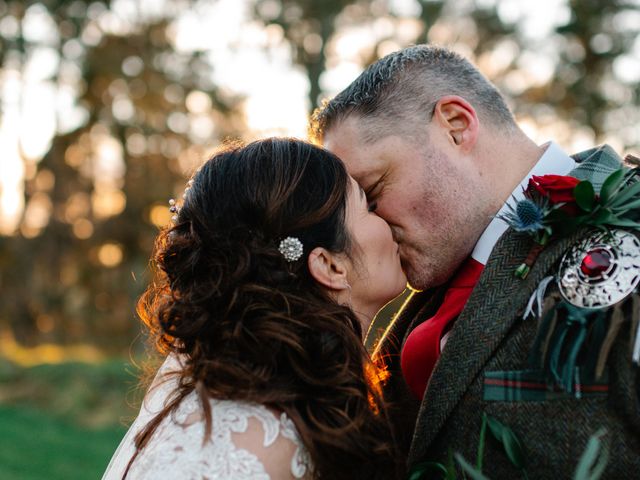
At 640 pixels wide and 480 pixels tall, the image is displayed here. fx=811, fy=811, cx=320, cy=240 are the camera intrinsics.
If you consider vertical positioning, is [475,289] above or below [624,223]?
below

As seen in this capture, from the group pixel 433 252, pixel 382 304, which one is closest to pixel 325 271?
pixel 382 304

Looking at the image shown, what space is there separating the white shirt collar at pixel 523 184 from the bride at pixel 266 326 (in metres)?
0.49

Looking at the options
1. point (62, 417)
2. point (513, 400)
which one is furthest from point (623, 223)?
point (62, 417)

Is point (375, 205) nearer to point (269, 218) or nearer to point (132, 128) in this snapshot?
point (269, 218)

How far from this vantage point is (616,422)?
8.57 ft

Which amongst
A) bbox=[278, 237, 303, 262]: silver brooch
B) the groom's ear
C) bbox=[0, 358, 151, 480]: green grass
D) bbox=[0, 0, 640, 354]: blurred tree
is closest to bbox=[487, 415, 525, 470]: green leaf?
bbox=[278, 237, 303, 262]: silver brooch

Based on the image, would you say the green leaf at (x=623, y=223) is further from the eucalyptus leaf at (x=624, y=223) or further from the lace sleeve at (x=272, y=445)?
the lace sleeve at (x=272, y=445)

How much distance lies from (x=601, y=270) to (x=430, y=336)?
92 centimetres

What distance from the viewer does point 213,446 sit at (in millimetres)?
2605

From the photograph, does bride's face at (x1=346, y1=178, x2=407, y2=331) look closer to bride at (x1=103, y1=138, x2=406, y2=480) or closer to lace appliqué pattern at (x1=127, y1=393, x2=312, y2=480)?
bride at (x1=103, y1=138, x2=406, y2=480)

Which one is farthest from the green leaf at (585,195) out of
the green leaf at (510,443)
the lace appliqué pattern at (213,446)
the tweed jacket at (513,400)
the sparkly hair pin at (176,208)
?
the sparkly hair pin at (176,208)

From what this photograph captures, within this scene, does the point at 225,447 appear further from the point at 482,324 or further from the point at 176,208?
the point at 176,208

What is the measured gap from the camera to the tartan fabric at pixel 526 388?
265 cm

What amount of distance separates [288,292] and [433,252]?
944 mm
